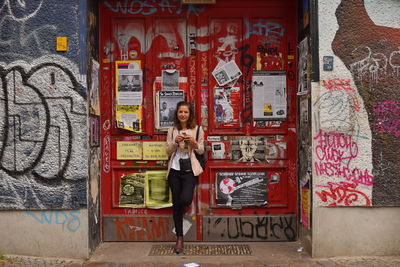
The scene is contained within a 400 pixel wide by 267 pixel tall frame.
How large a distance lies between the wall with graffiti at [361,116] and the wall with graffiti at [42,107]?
2.79 m

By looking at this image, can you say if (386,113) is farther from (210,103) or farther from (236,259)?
(236,259)

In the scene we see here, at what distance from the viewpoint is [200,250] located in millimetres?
5141

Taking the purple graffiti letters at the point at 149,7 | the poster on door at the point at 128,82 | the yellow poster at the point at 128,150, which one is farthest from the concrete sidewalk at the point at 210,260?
the purple graffiti letters at the point at 149,7

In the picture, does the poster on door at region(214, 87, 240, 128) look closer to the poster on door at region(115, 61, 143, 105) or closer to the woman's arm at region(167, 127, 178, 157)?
the woman's arm at region(167, 127, 178, 157)

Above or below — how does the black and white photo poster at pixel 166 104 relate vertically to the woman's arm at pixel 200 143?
above

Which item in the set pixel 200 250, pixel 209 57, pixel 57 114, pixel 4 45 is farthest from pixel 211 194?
pixel 4 45

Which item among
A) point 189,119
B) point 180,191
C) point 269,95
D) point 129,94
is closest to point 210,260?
point 180,191

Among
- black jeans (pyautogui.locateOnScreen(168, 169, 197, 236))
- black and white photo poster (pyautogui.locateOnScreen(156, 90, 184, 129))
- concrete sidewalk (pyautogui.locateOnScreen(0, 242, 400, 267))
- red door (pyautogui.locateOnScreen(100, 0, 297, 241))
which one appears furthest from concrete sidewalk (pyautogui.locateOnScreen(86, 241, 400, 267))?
black and white photo poster (pyautogui.locateOnScreen(156, 90, 184, 129))

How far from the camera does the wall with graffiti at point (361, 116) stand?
15.8ft

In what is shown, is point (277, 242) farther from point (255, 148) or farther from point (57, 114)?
point (57, 114)

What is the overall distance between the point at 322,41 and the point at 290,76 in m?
0.75

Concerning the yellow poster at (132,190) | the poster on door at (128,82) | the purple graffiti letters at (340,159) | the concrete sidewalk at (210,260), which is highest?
the poster on door at (128,82)

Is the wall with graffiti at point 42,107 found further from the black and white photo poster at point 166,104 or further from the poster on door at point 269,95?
the poster on door at point 269,95

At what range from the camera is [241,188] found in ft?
17.8
